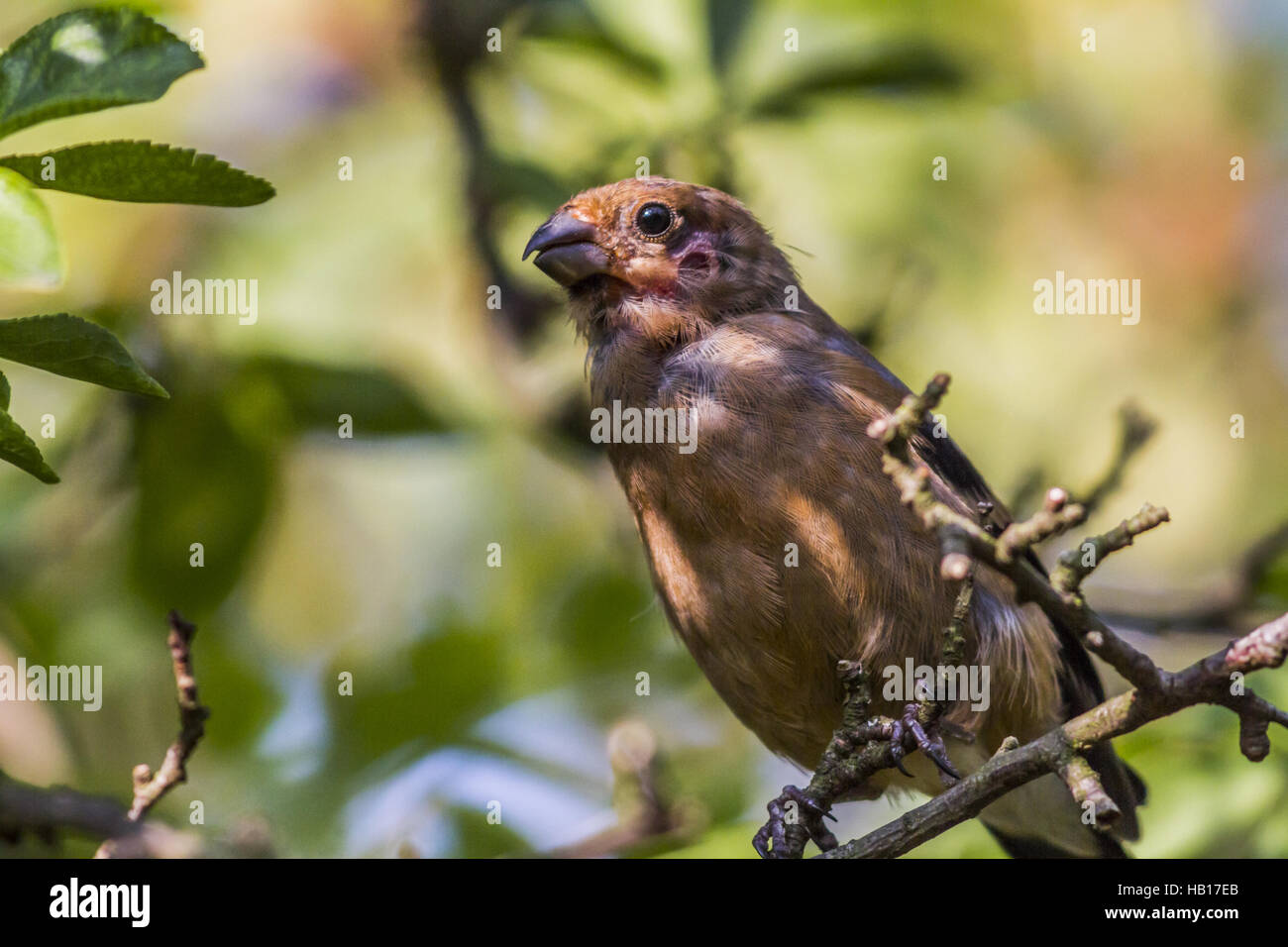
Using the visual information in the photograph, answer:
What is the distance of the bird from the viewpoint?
175 inches

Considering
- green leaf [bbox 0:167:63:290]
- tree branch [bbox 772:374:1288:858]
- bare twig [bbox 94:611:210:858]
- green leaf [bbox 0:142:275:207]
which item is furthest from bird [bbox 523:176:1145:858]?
green leaf [bbox 0:167:63:290]

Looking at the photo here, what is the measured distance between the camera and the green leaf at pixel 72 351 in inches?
86.0

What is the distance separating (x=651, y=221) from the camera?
527cm

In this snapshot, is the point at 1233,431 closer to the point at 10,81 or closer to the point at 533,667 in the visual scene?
the point at 533,667

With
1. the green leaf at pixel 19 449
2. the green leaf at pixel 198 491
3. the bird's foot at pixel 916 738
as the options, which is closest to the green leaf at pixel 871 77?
the green leaf at pixel 198 491

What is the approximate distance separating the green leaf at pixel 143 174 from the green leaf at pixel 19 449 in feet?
1.19

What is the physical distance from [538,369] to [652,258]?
1325 mm

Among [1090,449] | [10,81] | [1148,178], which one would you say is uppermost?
[1148,178]

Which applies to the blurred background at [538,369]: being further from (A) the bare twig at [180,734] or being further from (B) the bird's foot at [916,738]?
(B) the bird's foot at [916,738]

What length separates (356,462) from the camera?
7.60 meters

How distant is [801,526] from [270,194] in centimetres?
248

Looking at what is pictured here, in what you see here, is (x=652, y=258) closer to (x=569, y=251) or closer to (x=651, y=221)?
(x=651, y=221)

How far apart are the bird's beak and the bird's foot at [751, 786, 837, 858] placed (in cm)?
224
